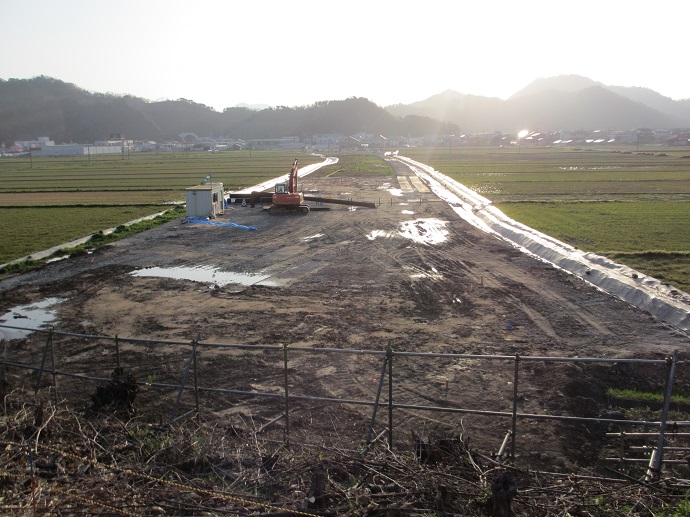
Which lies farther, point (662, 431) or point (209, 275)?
point (209, 275)

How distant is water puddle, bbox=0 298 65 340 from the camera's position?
45.6 feet

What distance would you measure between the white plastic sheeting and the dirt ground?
0.49m

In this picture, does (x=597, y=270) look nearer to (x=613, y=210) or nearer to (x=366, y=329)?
(x=366, y=329)

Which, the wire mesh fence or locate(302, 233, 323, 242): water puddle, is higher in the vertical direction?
locate(302, 233, 323, 242): water puddle

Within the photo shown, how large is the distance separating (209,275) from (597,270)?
1266 centimetres

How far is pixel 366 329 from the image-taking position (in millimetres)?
13805

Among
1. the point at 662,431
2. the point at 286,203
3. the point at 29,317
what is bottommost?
the point at 29,317

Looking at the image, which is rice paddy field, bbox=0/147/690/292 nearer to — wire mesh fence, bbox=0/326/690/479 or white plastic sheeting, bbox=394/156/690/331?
white plastic sheeting, bbox=394/156/690/331

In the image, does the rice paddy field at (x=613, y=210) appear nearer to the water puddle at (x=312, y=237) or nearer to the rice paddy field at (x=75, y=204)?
the water puddle at (x=312, y=237)

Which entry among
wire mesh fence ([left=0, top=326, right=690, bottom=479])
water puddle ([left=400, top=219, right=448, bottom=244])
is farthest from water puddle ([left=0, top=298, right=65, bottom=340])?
water puddle ([left=400, top=219, right=448, bottom=244])

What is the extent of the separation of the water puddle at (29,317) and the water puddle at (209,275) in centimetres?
376

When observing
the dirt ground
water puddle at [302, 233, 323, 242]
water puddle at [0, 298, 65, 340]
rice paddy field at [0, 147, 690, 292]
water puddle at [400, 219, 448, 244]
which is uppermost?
rice paddy field at [0, 147, 690, 292]

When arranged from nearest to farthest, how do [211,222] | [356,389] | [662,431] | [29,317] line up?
1. [662,431]
2. [356,389]
3. [29,317]
4. [211,222]

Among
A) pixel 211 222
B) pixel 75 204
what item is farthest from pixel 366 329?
pixel 75 204
